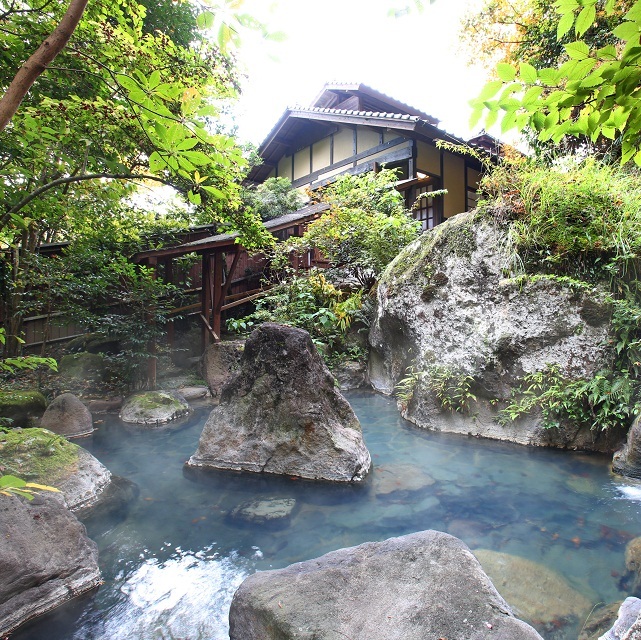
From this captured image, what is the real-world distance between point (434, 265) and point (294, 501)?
4.66 metres

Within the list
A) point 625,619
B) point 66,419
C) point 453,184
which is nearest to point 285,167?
point 453,184

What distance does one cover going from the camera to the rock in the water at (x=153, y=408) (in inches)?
302

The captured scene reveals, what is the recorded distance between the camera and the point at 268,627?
83.7 inches

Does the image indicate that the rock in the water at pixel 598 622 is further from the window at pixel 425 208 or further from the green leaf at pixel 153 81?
the window at pixel 425 208

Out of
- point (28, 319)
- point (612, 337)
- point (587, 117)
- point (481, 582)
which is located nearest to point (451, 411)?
point (612, 337)

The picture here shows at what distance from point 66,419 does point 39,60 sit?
7.03 m

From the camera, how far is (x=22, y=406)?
6910mm

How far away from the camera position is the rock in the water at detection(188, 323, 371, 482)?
497 centimetres

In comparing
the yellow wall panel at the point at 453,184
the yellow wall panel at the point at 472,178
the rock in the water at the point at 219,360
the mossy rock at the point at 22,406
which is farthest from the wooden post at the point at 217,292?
the yellow wall panel at the point at 472,178

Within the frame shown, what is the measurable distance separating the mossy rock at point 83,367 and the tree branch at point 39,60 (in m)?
8.96

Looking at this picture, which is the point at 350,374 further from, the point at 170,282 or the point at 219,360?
the point at 170,282

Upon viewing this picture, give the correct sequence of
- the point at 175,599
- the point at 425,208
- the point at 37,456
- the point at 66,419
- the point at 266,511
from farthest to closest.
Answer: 1. the point at 425,208
2. the point at 66,419
3. the point at 37,456
4. the point at 266,511
5. the point at 175,599

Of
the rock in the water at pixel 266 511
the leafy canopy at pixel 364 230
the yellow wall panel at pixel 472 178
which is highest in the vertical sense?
the yellow wall panel at pixel 472 178

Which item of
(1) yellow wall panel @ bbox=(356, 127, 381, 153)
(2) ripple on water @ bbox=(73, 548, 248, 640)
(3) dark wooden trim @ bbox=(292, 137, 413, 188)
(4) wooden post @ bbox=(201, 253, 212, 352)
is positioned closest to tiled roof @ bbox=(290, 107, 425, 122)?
(1) yellow wall panel @ bbox=(356, 127, 381, 153)
